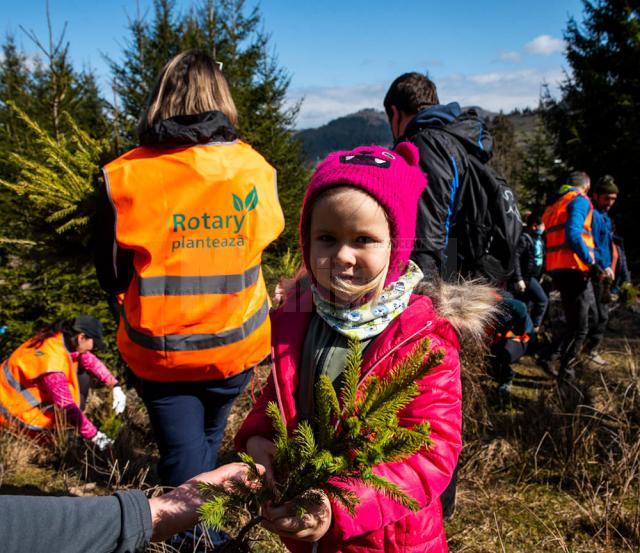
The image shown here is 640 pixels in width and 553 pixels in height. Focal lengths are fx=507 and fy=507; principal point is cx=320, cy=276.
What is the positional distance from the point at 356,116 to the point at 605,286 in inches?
6149

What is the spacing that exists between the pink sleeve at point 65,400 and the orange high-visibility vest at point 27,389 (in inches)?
2.2

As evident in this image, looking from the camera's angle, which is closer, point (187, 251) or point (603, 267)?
A: point (187, 251)

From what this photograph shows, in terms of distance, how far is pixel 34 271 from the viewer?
5.06m

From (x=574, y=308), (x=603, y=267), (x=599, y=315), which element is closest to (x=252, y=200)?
(x=574, y=308)

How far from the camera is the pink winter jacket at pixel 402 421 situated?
46.0 inches

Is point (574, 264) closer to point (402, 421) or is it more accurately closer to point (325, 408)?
point (402, 421)

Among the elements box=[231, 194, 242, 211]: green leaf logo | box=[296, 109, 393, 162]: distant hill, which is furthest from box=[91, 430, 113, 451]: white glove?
box=[296, 109, 393, 162]: distant hill

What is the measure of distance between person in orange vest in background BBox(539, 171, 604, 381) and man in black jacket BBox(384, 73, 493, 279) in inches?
118

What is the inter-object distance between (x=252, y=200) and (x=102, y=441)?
8.70 ft

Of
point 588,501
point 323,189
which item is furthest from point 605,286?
point 323,189

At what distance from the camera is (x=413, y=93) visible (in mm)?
2709

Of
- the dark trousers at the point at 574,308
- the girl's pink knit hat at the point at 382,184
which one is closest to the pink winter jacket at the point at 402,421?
the girl's pink knit hat at the point at 382,184

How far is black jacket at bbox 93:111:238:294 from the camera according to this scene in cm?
207

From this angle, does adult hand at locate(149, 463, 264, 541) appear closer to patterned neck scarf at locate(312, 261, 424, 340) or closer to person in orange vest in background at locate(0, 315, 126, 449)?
patterned neck scarf at locate(312, 261, 424, 340)
